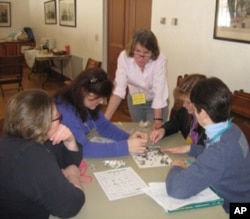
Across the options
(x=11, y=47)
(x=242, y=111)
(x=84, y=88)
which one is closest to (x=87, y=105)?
(x=84, y=88)

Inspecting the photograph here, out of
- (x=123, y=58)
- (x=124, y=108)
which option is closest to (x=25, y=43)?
(x=124, y=108)

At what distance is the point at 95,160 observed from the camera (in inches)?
66.3

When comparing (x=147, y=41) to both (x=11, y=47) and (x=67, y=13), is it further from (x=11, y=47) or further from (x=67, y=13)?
(x=11, y=47)

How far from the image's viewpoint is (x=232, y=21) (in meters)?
2.71

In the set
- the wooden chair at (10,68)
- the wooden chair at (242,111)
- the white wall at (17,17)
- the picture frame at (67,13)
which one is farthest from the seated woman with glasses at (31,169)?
the white wall at (17,17)

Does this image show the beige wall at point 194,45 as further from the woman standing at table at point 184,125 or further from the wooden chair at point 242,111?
the woman standing at table at point 184,125

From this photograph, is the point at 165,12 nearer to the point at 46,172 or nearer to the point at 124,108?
the point at 124,108

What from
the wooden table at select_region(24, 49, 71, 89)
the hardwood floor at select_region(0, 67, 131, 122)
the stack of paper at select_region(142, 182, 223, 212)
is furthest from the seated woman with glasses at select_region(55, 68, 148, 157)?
the wooden table at select_region(24, 49, 71, 89)

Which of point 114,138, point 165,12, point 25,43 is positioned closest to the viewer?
point 114,138

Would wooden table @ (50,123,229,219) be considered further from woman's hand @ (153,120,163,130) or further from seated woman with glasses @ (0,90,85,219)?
woman's hand @ (153,120,163,130)

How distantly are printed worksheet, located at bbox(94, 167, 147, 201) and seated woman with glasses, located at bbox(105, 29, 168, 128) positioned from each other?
81 centimetres

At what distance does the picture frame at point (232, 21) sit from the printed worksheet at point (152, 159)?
138 cm

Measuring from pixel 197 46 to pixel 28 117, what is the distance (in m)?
2.39

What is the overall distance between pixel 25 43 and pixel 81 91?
838cm
